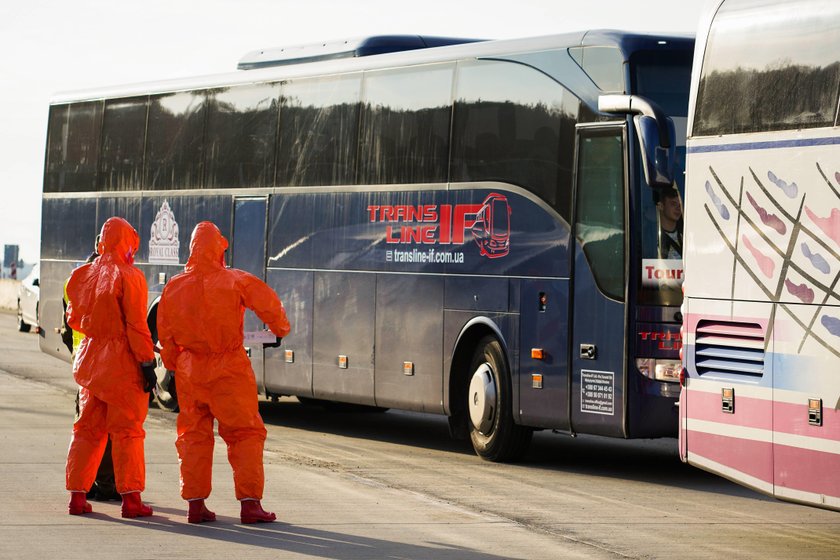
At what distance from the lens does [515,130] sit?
576 inches

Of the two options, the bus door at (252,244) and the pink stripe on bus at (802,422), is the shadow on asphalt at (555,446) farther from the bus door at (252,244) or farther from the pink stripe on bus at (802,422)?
the pink stripe on bus at (802,422)

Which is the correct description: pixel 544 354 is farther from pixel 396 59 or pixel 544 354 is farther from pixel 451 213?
pixel 396 59

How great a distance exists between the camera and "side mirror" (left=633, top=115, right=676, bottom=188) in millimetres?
12625

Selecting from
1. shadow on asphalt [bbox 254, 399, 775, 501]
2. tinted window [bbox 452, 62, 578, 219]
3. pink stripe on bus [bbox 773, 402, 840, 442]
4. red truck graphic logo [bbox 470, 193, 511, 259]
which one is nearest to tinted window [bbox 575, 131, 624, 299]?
tinted window [bbox 452, 62, 578, 219]

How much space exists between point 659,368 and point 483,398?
84.6 inches

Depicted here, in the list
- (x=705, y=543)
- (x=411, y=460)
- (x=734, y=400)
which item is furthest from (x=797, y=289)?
(x=411, y=460)

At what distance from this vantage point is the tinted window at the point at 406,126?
51.0ft

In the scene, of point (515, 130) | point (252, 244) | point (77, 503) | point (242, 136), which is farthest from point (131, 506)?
point (242, 136)

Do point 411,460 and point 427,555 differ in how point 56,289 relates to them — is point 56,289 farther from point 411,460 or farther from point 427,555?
point 427,555

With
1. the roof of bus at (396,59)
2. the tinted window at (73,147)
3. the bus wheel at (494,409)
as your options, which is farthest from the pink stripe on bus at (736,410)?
the tinted window at (73,147)

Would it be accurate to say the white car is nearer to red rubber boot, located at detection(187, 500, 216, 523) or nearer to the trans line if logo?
the trans line if logo

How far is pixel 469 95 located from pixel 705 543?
604 centimetres

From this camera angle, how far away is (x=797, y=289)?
9.59m

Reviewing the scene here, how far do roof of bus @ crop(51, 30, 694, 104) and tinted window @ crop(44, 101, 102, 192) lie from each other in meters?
0.19
